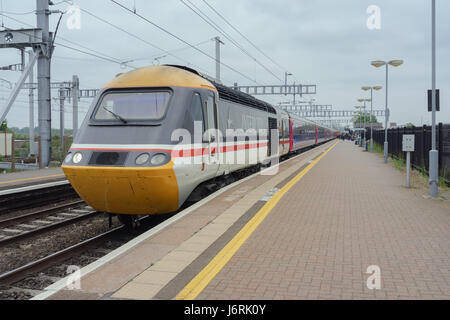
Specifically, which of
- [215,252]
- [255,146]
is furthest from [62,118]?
[215,252]

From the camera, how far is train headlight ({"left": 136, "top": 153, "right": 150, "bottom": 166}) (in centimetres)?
727

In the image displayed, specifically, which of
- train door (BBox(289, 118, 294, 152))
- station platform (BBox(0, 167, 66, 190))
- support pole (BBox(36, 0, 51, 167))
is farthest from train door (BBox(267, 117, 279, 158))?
support pole (BBox(36, 0, 51, 167))

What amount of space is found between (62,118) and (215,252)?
41.3 m

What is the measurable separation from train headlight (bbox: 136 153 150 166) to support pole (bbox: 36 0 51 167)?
15.8m

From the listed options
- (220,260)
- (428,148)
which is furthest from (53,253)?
(428,148)

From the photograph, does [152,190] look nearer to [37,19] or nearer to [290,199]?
[290,199]

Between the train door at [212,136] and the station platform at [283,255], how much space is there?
0.83 m

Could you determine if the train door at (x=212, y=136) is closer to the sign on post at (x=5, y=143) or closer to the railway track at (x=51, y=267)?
the railway track at (x=51, y=267)

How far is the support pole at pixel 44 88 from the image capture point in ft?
69.6

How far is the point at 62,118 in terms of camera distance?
43312 mm

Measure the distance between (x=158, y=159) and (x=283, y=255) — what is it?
9.20ft

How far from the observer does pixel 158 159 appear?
23.9 ft

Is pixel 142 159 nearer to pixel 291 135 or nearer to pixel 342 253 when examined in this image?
pixel 342 253

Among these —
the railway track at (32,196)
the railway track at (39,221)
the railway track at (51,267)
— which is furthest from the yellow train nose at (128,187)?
the railway track at (32,196)
